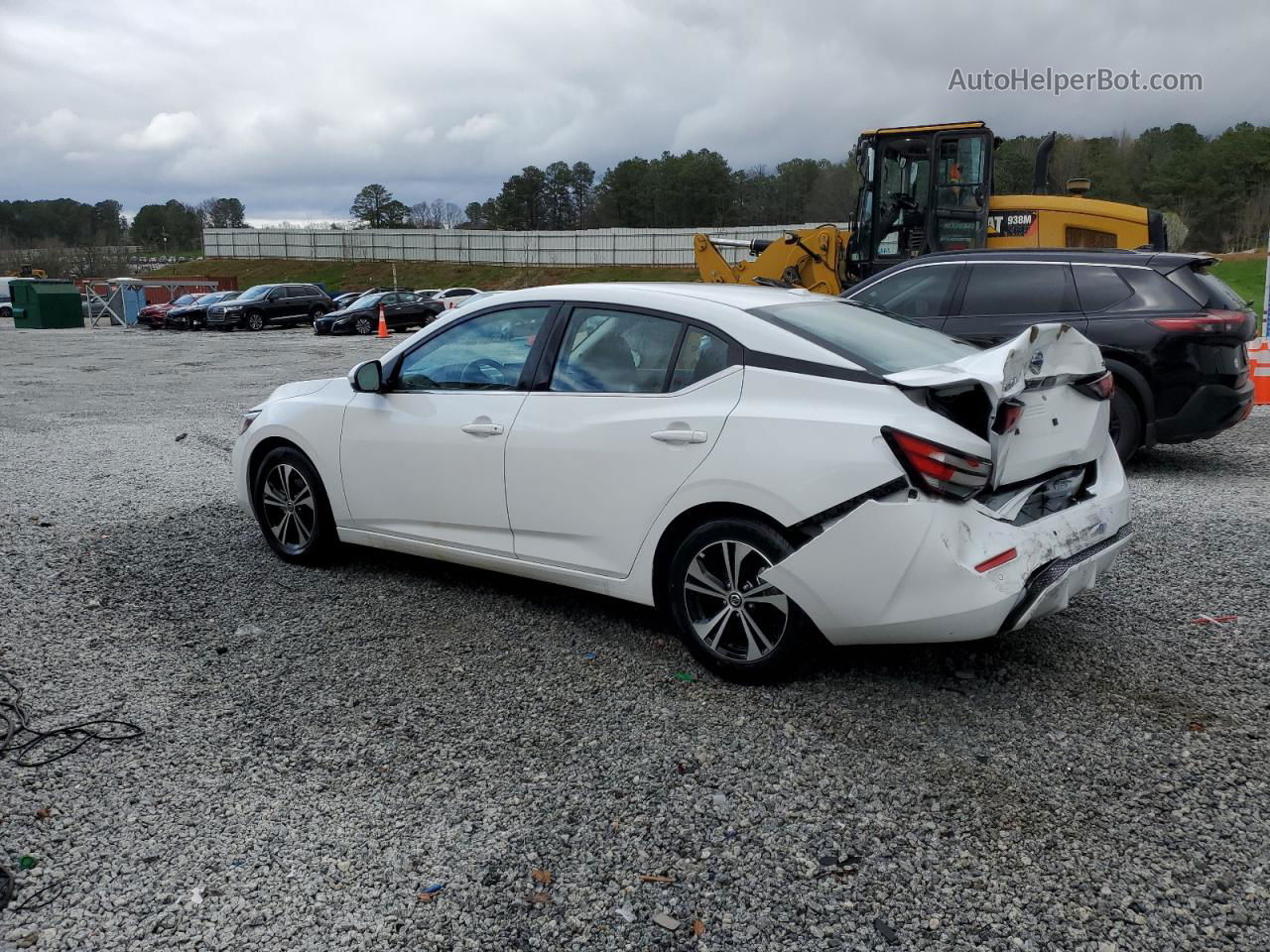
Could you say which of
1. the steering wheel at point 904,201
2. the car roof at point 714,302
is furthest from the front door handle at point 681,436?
the steering wheel at point 904,201

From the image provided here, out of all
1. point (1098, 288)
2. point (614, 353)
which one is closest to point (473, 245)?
point (1098, 288)

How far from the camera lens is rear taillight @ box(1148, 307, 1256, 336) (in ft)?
24.3

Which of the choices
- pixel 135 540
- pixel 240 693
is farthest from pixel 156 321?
pixel 240 693

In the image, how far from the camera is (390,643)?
4.59 m

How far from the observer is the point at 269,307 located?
3806 centimetres

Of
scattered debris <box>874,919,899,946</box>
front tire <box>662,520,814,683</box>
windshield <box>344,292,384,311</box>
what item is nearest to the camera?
scattered debris <box>874,919,899,946</box>

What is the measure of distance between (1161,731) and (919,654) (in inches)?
38.4

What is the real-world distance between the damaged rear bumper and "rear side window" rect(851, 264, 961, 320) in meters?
5.03

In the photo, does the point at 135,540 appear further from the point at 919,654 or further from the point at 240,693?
the point at 919,654

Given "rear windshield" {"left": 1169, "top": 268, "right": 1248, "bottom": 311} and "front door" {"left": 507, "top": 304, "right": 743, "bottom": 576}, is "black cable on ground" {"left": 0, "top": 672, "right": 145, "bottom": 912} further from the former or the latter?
"rear windshield" {"left": 1169, "top": 268, "right": 1248, "bottom": 311}

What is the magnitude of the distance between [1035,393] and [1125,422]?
440 centimetres

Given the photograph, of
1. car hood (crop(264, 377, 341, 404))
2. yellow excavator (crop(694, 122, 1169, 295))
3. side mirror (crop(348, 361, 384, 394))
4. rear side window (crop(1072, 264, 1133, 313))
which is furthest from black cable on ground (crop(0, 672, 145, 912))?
yellow excavator (crop(694, 122, 1169, 295))

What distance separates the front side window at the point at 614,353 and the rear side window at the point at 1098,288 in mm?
4912

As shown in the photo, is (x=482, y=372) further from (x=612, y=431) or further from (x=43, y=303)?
(x=43, y=303)
